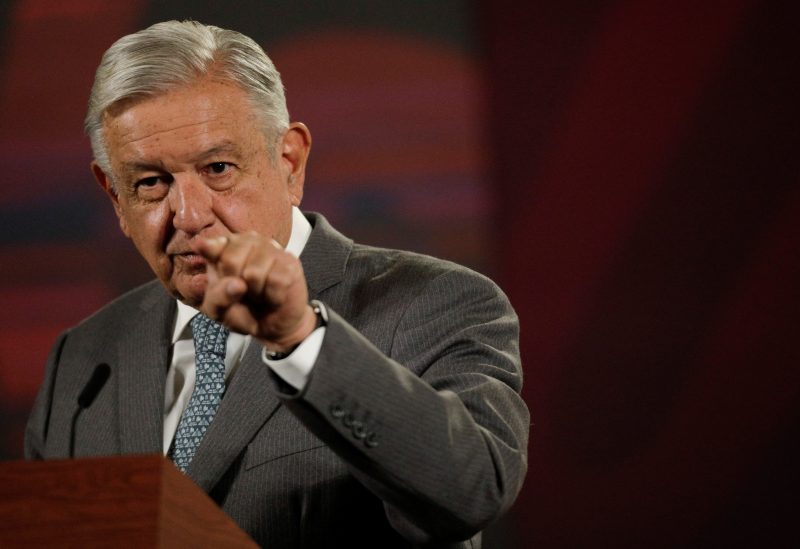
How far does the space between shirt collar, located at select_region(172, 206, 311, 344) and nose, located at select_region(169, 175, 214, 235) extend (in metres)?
0.17

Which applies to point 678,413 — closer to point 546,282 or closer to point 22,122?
point 546,282

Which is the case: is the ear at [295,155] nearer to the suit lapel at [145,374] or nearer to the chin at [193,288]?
the chin at [193,288]

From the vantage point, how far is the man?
4.44ft

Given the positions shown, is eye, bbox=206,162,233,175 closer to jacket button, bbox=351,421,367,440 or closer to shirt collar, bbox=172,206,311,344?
shirt collar, bbox=172,206,311,344

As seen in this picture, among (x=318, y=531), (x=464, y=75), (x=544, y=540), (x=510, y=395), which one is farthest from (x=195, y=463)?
(x=464, y=75)

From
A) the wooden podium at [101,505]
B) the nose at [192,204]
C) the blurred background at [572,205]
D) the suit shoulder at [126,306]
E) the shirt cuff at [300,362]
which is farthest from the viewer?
the blurred background at [572,205]

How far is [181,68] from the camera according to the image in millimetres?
1809

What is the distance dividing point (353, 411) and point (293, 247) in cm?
71

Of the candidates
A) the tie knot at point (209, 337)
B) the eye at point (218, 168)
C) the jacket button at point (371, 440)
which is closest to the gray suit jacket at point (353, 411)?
the jacket button at point (371, 440)

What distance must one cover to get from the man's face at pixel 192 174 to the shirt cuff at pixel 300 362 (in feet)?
1.85

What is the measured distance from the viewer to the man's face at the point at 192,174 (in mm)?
1787

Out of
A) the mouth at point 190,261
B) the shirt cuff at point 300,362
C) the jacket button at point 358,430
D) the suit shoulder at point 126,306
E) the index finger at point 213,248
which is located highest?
the index finger at point 213,248

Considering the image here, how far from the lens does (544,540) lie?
2.66 meters

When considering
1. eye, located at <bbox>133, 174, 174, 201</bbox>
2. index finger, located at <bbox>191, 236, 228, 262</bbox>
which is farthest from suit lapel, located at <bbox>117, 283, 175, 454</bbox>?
index finger, located at <bbox>191, 236, 228, 262</bbox>
